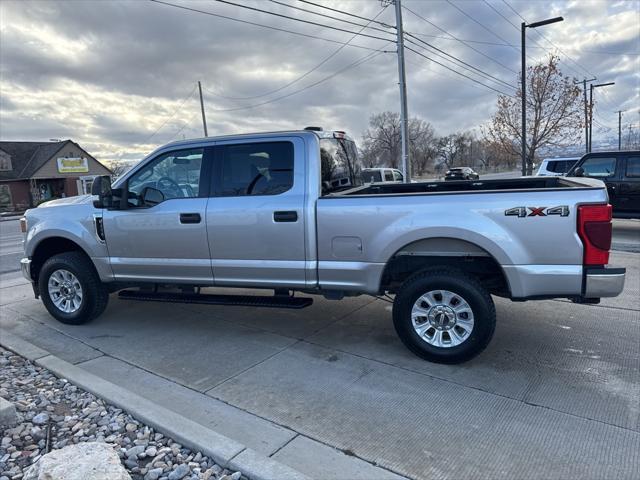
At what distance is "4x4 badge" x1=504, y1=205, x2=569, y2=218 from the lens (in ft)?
11.4

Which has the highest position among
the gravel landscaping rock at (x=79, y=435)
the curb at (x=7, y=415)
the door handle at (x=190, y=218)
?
the door handle at (x=190, y=218)

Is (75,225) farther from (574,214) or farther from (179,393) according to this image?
(574,214)

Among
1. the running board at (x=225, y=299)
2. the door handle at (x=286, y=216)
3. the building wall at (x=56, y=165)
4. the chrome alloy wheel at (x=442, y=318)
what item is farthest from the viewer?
the building wall at (x=56, y=165)

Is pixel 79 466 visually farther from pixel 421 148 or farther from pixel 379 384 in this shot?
pixel 421 148

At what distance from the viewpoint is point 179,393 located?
365cm

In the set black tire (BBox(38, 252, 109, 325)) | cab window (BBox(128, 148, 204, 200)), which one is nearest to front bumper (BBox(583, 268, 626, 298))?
cab window (BBox(128, 148, 204, 200))

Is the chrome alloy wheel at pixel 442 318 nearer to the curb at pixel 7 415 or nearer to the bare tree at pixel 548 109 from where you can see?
the curb at pixel 7 415

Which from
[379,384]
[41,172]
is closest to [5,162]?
[41,172]

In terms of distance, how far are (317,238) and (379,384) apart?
4.55ft

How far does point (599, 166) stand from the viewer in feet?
36.0

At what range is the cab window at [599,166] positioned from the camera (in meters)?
10.8

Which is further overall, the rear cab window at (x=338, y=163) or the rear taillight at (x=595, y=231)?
the rear cab window at (x=338, y=163)

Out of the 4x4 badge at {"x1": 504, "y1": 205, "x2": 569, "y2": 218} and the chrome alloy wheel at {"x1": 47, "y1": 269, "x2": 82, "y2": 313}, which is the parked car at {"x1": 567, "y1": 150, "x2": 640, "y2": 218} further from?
the chrome alloy wheel at {"x1": 47, "y1": 269, "x2": 82, "y2": 313}

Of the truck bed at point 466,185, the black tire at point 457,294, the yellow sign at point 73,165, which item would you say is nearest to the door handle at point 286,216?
the truck bed at point 466,185
